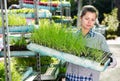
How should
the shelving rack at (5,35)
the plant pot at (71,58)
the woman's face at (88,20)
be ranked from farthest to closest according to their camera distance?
the woman's face at (88,20) → the plant pot at (71,58) → the shelving rack at (5,35)

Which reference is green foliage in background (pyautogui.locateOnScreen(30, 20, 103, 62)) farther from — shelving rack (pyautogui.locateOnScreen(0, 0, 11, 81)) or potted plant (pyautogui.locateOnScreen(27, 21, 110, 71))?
shelving rack (pyautogui.locateOnScreen(0, 0, 11, 81))

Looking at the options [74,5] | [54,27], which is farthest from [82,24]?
[74,5]

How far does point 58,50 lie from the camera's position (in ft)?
7.84

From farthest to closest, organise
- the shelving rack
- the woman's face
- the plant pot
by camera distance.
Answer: the woman's face < the plant pot < the shelving rack

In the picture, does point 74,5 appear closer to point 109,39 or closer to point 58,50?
point 109,39

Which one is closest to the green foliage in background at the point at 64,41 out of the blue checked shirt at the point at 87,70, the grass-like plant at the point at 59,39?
the grass-like plant at the point at 59,39

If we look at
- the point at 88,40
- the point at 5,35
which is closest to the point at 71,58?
the point at 88,40

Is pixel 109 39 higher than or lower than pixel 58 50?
lower

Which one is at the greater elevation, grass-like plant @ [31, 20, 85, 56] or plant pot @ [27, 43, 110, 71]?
grass-like plant @ [31, 20, 85, 56]

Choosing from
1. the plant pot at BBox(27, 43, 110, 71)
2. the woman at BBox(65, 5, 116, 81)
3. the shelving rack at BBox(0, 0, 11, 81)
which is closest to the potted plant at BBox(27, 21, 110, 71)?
the plant pot at BBox(27, 43, 110, 71)

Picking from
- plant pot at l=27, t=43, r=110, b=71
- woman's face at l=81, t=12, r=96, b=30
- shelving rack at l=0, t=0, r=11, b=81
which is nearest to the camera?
shelving rack at l=0, t=0, r=11, b=81

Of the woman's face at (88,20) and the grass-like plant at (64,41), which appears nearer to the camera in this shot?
the grass-like plant at (64,41)

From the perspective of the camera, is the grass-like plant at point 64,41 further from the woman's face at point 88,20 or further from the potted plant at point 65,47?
the woman's face at point 88,20

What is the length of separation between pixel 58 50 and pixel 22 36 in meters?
0.77
